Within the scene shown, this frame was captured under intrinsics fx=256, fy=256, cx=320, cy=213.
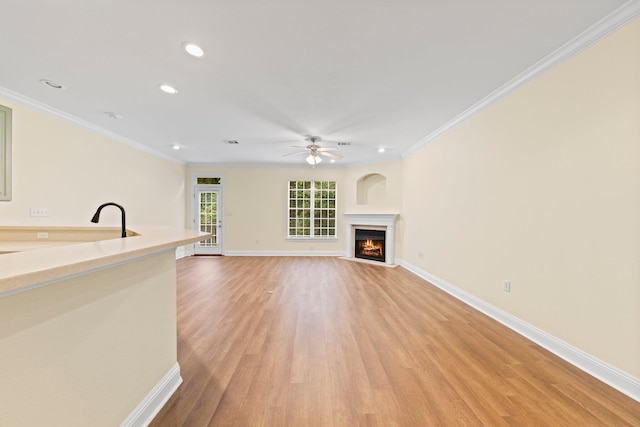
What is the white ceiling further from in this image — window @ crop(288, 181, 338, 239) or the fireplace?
window @ crop(288, 181, 338, 239)

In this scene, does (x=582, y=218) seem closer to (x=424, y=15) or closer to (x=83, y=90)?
(x=424, y=15)

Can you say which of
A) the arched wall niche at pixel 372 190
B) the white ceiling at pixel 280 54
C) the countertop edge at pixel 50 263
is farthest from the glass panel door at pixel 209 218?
the countertop edge at pixel 50 263

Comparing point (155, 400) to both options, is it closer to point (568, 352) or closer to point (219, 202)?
point (568, 352)

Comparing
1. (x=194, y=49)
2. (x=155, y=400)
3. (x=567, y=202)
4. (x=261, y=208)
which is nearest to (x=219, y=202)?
(x=261, y=208)

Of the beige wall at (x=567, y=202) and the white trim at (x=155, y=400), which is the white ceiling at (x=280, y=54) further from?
the white trim at (x=155, y=400)

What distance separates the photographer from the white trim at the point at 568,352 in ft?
5.85

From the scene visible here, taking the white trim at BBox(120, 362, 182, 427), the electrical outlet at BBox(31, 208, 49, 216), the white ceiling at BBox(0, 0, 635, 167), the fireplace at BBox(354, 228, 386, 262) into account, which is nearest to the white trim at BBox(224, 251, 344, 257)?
the fireplace at BBox(354, 228, 386, 262)

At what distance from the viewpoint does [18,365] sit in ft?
2.65

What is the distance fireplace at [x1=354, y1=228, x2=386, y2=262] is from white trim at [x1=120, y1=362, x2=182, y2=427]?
5.31 m

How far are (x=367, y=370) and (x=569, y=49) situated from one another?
3131 mm

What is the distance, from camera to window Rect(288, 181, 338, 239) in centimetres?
736

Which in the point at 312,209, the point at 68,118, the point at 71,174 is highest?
the point at 68,118

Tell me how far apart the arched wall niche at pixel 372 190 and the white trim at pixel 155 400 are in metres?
5.77

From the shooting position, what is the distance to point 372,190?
7020mm
